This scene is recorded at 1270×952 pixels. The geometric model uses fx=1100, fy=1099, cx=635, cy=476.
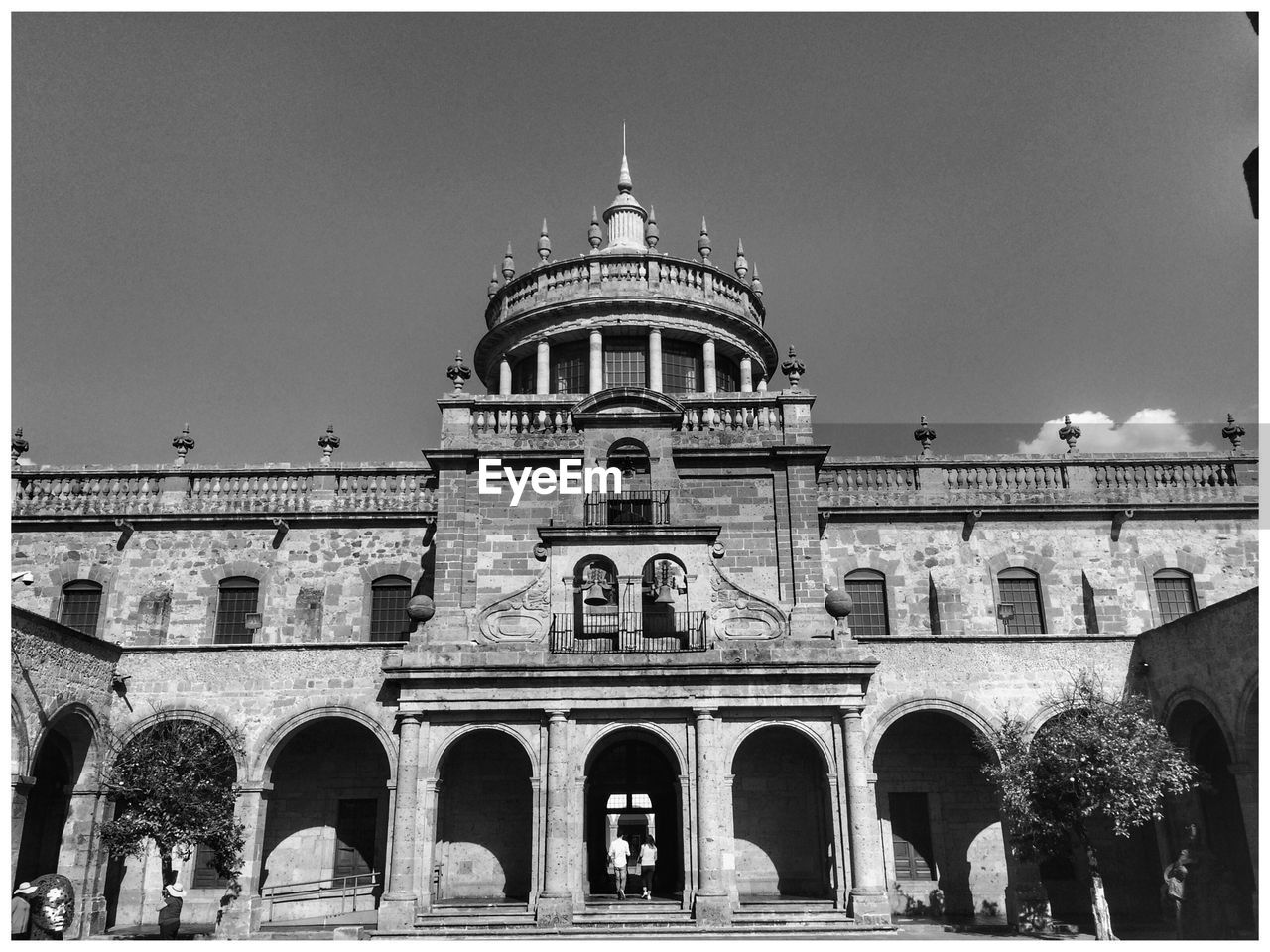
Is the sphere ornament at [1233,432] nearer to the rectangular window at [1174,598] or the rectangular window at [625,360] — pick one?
the rectangular window at [1174,598]

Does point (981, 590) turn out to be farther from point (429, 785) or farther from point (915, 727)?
point (429, 785)

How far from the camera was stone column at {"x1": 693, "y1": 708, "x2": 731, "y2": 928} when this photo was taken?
19547 mm

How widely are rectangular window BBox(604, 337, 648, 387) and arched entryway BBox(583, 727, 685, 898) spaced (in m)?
12.3

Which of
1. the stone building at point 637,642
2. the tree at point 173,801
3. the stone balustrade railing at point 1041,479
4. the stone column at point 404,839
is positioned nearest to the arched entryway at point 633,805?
the stone building at point 637,642

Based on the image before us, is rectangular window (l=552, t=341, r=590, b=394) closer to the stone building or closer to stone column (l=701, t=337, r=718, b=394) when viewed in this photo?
the stone building

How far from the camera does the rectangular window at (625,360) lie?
3250cm

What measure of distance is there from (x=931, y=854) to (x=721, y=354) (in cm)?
1598

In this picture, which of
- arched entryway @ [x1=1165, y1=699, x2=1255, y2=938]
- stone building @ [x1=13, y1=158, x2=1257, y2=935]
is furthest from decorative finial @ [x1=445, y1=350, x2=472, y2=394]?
arched entryway @ [x1=1165, y1=699, x2=1255, y2=938]

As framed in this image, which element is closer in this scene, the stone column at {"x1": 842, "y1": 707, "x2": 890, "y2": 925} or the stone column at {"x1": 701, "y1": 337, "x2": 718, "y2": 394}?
the stone column at {"x1": 842, "y1": 707, "x2": 890, "y2": 925}

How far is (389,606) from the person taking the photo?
27.5 metres

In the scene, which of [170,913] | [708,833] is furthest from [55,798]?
[708,833]

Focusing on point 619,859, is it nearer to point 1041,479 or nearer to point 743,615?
point 743,615

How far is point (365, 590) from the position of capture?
27391mm

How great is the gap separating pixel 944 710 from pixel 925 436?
905 cm
